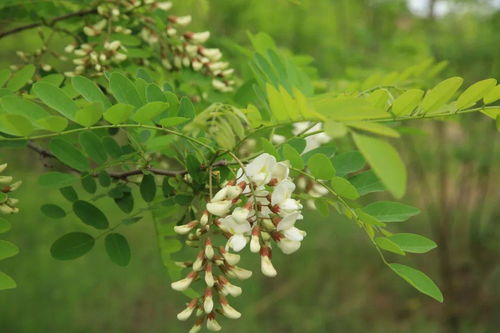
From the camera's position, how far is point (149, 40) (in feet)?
4.44

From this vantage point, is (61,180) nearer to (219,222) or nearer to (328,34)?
(219,222)

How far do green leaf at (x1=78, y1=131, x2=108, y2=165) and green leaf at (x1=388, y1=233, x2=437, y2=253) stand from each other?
0.60 m

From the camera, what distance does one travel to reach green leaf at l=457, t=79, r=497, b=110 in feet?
2.97

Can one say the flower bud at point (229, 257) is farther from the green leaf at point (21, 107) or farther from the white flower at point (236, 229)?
the green leaf at point (21, 107)

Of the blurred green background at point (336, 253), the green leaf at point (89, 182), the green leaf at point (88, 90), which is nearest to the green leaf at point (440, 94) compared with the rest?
the green leaf at point (88, 90)

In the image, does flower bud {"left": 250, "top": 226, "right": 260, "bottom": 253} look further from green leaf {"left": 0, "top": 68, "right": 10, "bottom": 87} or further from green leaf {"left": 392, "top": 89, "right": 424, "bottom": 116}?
green leaf {"left": 0, "top": 68, "right": 10, "bottom": 87}

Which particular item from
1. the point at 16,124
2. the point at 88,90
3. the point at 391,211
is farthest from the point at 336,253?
the point at 16,124

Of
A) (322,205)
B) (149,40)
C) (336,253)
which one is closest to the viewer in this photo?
(322,205)

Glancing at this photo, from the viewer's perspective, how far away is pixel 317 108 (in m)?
0.74

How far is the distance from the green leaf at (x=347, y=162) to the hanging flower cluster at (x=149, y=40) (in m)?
0.44

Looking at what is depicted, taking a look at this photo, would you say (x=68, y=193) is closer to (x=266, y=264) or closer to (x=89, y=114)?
(x=89, y=114)

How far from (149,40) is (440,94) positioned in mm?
783

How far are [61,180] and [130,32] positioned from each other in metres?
0.47

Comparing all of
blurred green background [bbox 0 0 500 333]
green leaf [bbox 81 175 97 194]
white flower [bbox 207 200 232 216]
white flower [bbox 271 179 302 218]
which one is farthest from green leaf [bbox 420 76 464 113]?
blurred green background [bbox 0 0 500 333]
